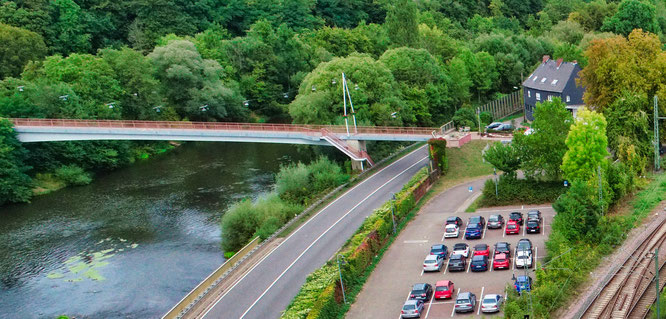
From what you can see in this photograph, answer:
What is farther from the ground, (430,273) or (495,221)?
(495,221)

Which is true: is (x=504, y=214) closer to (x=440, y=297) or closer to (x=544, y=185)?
(x=544, y=185)

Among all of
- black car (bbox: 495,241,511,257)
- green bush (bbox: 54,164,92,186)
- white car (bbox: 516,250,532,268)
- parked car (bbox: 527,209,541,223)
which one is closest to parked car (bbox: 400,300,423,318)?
white car (bbox: 516,250,532,268)

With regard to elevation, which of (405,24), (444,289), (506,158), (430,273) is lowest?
(430,273)

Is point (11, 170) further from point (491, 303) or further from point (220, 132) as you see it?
point (491, 303)

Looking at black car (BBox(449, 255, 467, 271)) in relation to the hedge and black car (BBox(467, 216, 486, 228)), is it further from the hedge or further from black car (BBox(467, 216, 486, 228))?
black car (BBox(467, 216, 486, 228))

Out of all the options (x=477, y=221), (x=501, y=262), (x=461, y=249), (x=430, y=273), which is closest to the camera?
(x=501, y=262)

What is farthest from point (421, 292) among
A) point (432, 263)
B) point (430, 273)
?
point (430, 273)

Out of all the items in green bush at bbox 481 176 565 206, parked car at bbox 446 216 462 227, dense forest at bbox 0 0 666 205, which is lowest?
parked car at bbox 446 216 462 227
